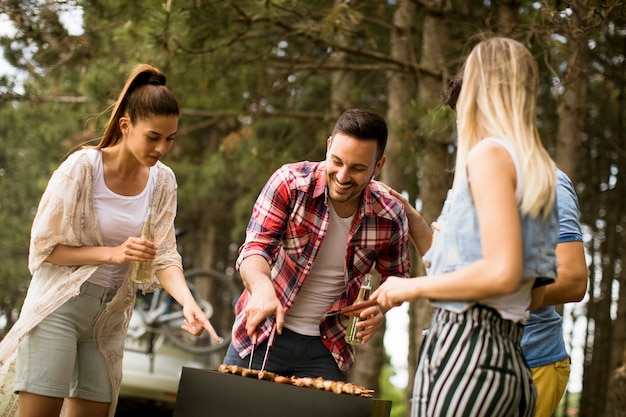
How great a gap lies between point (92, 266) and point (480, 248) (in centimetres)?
179

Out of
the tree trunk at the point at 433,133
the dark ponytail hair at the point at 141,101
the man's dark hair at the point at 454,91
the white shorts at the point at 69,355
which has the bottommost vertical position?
the white shorts at the point at 69,355

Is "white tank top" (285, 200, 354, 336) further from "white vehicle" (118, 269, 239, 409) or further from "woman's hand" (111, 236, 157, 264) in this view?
"white vehicle" (118, 269, 239, 409)

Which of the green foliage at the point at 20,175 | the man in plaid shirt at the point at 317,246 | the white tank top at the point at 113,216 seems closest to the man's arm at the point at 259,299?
the man in plaid shirt at the point at 317,246

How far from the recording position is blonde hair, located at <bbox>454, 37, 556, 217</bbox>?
220cm

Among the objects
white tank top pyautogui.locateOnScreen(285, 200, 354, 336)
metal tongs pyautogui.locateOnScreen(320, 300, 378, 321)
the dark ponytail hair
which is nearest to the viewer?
metal tongs pyautogui.locateOnScreen(320, 300, 378, 321)

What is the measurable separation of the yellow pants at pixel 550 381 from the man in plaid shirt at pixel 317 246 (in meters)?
0.68

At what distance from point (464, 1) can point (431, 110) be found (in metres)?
2.39

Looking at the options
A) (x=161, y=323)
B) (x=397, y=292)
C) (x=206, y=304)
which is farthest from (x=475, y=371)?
(x=206, y=304)

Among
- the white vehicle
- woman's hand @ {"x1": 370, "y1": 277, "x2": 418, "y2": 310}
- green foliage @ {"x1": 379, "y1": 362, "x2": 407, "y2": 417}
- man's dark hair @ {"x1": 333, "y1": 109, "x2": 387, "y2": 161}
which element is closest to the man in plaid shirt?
man's dark hair @ {"x1": 333, "y1": 109, "x2": 387, "y2": 161}

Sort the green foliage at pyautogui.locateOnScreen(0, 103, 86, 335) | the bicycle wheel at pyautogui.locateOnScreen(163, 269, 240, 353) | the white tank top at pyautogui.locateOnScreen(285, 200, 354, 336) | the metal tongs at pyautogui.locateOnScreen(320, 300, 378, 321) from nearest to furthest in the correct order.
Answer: the metal tongs at pyautogui.locateOnScreen(320, 300, 378, 321)
the white tank top at pyautogui.locateOnScreen(285, 200, 354, 336)
the bicycle wheel at pyautogui.locateOnScreen(163, 269, 240, 353)
the green foliage at pyautogui.locateOnScreen(0, 103, 86, 335)

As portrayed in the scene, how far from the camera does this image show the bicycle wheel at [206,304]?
348 inches

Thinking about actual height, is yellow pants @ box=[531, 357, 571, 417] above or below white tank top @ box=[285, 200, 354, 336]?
below

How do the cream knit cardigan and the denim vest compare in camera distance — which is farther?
the cream knit cardigan

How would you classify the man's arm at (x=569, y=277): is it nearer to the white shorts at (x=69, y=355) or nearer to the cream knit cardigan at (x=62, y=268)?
the cream knit cardigan at (x=62, y=268)
